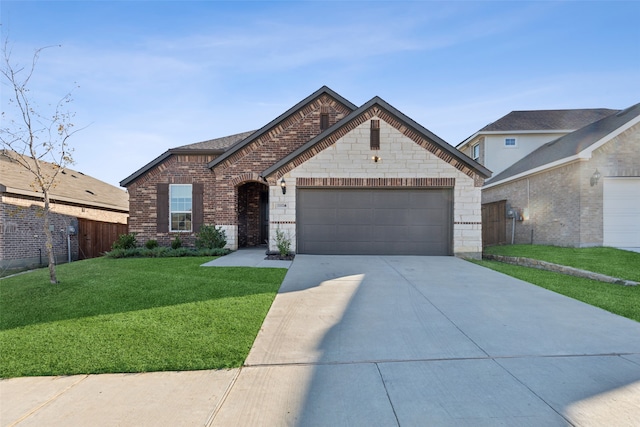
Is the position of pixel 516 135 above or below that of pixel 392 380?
above

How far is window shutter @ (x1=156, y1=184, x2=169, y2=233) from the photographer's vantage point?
42.0 ft

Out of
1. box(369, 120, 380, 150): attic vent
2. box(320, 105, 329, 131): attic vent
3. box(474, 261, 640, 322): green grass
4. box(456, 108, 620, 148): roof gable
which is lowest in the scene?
box(474, 261, 640, 322): green grass

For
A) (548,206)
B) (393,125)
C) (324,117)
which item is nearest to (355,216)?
(393,125)

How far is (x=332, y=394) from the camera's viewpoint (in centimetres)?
272

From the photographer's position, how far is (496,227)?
15977 mm

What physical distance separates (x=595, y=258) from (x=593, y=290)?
411cm

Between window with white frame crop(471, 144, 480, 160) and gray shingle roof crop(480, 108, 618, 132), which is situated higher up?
gray shingle roof crop(480, 108, 618, 132)

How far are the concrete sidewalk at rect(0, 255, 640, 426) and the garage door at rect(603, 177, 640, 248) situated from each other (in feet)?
29.0

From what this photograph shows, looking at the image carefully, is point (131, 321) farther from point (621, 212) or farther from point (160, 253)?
point (621, 212)

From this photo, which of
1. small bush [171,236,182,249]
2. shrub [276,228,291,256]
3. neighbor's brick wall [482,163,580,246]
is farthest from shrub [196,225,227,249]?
neighbor's brick wall [482,163,580,246]

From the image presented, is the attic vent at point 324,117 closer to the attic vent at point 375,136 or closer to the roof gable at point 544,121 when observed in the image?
the attic vent at point 375,136

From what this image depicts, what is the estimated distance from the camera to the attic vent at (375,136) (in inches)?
423

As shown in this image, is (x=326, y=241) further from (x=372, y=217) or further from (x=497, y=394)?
(x=497, y=394)

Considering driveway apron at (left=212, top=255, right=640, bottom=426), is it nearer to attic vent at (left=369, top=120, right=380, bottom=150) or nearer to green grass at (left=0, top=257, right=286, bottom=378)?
green grass at (left=0, top=257, right=286, bottom=378)
